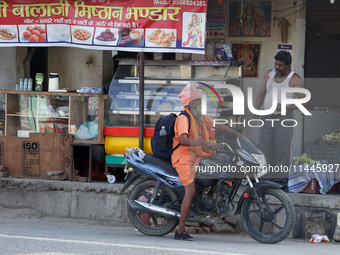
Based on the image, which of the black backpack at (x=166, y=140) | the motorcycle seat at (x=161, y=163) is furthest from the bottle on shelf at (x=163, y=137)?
the motorcycle seat at (x=161, y=163)

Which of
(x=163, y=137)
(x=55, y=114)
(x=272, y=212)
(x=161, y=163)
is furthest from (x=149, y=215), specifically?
(x=55, y=114)

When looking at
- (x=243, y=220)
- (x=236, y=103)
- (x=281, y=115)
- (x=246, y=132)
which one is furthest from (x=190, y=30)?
(x=243, y=220)

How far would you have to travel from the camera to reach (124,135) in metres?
6.75

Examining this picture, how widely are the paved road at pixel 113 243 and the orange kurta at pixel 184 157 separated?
755 millimetres

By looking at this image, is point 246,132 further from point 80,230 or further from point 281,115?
point 80,230

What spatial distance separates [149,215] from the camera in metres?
5.59

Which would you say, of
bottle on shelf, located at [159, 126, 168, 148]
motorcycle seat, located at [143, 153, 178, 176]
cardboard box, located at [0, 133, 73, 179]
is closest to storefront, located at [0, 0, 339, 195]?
cardboard box, located at [0, 133, 73, 179]

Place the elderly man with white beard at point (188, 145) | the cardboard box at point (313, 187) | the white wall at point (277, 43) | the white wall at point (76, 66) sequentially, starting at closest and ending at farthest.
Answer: the elderly man with white beard at point (188, 145) < the cardboard box at point (313, 187) < the white wall at point (277, 43) < the white wall at point (76, 66)

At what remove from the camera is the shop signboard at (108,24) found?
20.9ft

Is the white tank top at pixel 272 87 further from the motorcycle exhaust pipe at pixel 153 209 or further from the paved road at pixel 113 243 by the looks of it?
the motorcycle exhaust pipe at pixel 153 209

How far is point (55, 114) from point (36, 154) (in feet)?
2.26

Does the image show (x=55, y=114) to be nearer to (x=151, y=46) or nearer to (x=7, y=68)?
(x=7, y=68)

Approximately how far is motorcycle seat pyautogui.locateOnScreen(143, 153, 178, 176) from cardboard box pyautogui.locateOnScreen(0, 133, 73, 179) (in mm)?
2000

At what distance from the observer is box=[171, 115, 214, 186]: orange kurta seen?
514cm
